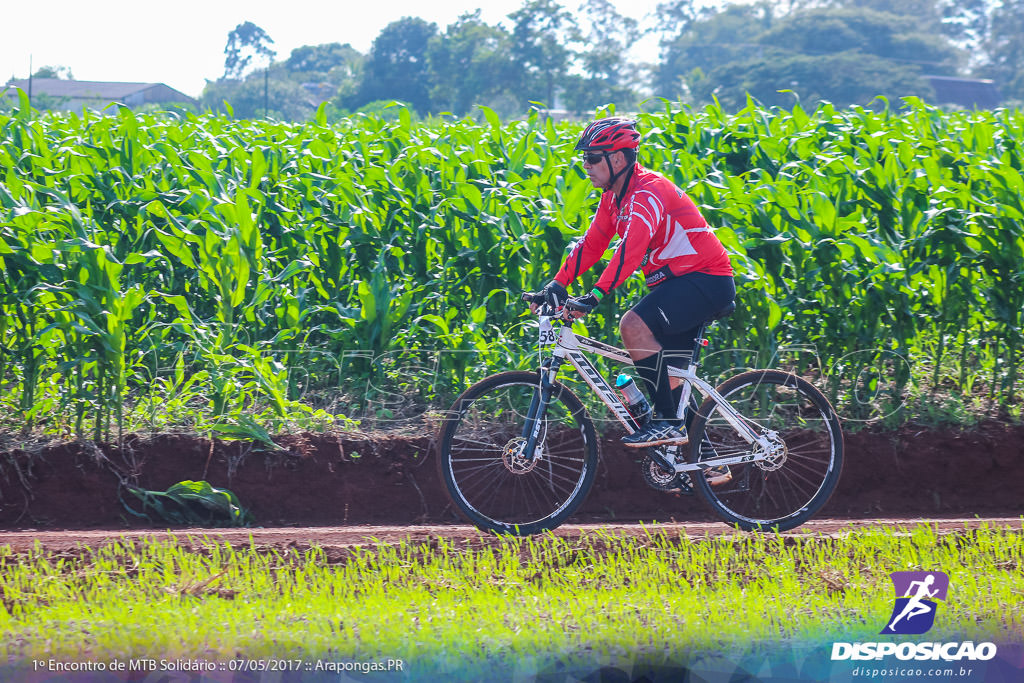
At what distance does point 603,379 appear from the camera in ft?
16.0

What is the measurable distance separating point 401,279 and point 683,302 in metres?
2.51

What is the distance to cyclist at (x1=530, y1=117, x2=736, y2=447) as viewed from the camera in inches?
177

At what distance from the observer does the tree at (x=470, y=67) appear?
58.9 m

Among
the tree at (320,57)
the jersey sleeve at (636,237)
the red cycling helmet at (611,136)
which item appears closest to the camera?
the jersey sleeve at (636,237)

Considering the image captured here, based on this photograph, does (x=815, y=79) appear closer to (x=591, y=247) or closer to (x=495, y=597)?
(x=591, y=247)

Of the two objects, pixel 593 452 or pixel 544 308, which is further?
pixel 593 452

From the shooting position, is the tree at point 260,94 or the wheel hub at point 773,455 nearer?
the wheel hub at point 773,455

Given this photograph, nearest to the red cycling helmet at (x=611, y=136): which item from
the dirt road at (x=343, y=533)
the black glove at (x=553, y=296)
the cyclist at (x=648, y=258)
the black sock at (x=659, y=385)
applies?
the cyclist at (x=648, y=258)

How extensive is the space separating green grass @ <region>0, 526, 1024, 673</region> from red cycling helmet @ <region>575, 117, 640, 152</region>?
6.60 feet

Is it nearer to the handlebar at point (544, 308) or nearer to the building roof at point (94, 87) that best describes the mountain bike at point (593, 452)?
the handlebar at point (544, 308)

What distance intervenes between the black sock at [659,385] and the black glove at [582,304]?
1.41ft

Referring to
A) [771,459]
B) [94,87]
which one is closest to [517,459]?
[771,459]

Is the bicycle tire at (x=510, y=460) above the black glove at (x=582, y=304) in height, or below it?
below
